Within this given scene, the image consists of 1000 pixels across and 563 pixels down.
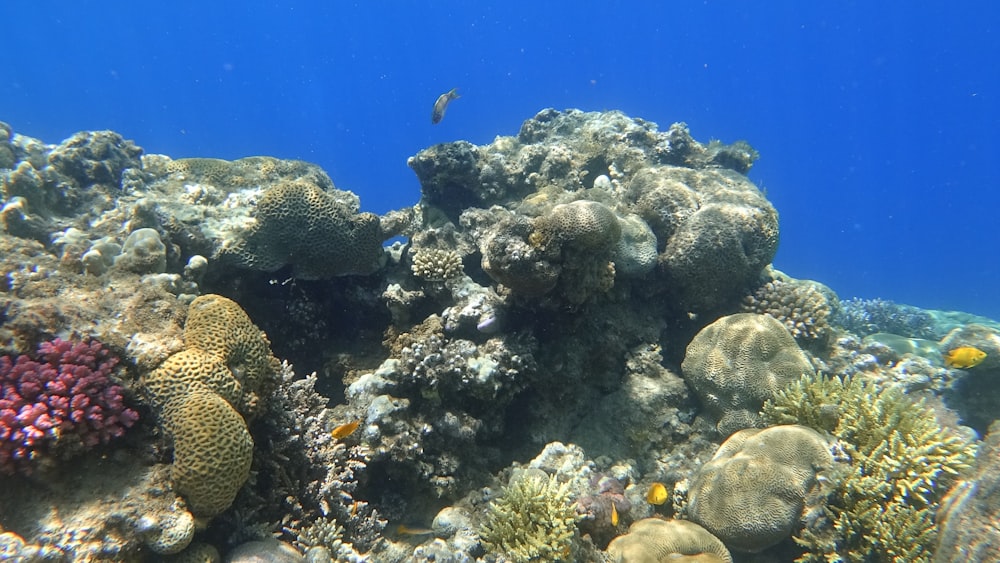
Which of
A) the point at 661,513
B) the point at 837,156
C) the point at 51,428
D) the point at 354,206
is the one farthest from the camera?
the point at 837,156

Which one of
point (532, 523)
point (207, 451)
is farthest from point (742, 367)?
point (207, 451)

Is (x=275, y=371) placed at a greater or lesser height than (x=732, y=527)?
lesser

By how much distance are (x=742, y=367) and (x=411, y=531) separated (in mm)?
5052

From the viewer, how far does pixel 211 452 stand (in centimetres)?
401

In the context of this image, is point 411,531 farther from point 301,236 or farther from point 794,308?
point 794,308

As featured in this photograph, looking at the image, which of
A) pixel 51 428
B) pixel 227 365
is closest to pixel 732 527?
pixel 227 365

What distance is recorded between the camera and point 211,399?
13.9 ft

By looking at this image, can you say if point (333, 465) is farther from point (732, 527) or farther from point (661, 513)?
point (732, 527)

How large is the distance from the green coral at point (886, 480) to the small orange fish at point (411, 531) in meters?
4.11

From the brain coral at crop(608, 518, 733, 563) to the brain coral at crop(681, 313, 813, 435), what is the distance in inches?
77.3

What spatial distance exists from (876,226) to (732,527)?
162 m

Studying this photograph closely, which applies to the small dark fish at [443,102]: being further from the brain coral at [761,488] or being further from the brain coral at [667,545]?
the brain coral at [667,545]

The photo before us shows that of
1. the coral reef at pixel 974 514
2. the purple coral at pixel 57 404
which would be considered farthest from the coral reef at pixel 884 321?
the purple coral at pixel 57 404

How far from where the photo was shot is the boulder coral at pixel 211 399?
157 inches
